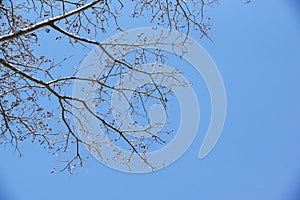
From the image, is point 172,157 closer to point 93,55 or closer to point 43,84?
point 93,55

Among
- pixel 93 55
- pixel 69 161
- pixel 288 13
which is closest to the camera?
pixel 69 161

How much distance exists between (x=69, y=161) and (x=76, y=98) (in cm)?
34

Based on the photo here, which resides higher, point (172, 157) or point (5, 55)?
point (172, 157)

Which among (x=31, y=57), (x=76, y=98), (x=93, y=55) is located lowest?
(x=76, y=98)

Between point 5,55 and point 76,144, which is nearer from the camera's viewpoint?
point 5,55

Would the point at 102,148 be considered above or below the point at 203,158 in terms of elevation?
below

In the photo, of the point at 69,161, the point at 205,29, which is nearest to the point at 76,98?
the point at 69,161

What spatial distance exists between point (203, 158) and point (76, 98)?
7.15 feet

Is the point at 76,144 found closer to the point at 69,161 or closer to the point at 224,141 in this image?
the point at 69,161

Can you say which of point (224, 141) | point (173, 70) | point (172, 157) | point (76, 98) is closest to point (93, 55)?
point (76, 98)

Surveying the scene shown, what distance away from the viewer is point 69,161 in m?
2.43

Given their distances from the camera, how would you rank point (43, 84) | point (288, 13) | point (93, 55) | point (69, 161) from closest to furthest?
point (43, 84) → point (69, 161) → point (93, 55) → point (288, 13)

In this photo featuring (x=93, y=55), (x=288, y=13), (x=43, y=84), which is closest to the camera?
(x=43, y=84)

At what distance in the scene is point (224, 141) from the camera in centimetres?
429
